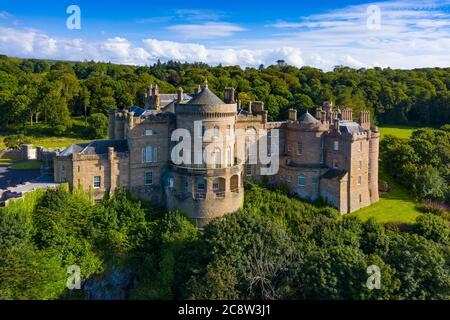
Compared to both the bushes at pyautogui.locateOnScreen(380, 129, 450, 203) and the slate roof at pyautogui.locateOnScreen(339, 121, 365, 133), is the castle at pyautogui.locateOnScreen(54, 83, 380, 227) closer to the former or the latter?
the slate roof at pyautogui.locateOnScreen(339, 121, 365, 133)

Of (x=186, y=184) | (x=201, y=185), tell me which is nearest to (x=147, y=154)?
(x=186, y=184)

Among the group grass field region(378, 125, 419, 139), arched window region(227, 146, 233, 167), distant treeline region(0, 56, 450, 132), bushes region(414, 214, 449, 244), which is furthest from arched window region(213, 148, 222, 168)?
grass field region(378, 125, 419, 139)

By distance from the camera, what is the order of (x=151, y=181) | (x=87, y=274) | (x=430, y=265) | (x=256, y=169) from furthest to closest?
(x=256, y=169) → (x=151, y=181) → (x=87, y=274) → (x=430, y=265)

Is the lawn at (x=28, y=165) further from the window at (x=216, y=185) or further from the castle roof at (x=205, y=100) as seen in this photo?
the window at (x=216, y=185)


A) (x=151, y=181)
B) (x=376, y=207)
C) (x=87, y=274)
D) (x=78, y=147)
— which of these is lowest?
(x=87, y=274)

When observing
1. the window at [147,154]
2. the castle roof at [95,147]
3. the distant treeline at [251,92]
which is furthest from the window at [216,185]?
the distant treeline at [251,92]
